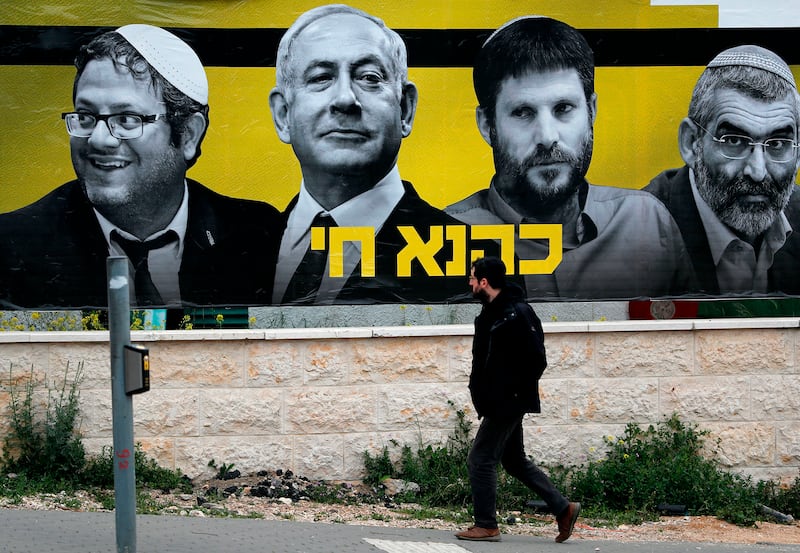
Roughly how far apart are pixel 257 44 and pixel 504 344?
11.2 ft

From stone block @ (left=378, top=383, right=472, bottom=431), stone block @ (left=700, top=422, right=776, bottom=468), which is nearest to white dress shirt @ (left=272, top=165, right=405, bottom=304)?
stone block @ (left=378, top=383, right=472, bottom=431)

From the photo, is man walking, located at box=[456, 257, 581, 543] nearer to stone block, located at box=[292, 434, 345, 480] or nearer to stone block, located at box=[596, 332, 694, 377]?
stone block, located at box=[292, 434, 345, 480]

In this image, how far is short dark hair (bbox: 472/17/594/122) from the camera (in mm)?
8531

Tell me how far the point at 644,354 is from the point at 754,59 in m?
2.70

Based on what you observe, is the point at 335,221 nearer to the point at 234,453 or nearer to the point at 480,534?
the point at 234,453

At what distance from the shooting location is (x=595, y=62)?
28.3 feet

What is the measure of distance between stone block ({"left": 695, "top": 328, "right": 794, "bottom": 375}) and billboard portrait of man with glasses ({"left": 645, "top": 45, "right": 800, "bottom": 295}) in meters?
0.42

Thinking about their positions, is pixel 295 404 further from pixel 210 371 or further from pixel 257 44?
pixel 257 44

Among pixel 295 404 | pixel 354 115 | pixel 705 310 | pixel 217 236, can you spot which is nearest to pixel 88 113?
pixel 217 236

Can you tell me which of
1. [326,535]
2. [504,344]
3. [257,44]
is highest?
[257,44]

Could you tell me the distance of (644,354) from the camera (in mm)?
8492

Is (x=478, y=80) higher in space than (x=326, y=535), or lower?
higher

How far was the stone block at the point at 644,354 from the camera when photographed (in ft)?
27.7

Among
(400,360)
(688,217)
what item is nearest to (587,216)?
(688,217)
